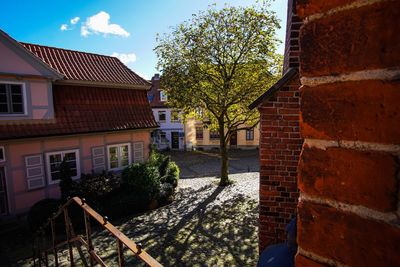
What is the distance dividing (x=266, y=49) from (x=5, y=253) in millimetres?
14092

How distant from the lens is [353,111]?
55 centimetres

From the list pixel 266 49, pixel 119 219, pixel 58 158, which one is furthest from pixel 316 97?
pixel 266 49

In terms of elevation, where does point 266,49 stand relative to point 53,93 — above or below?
above

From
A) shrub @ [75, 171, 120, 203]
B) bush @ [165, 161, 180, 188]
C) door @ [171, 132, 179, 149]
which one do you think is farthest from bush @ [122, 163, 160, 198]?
door @ [171, 132, 179, 149]

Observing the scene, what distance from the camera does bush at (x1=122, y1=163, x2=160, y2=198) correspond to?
12492 millimetres

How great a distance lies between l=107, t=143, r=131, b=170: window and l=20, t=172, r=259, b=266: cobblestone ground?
349cm

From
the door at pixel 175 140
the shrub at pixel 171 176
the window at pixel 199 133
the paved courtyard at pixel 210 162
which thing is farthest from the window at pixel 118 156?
the window at pixel 199 133

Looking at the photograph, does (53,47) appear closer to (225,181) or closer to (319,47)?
(225,181)

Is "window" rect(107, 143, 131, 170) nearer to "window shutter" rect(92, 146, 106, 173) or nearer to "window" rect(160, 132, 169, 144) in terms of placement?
"window shutter" rect(92, 146, 106, 173)

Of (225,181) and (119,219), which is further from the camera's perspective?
(225,181)

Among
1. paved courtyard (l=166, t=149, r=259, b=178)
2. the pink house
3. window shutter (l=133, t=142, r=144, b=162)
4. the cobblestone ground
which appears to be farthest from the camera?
paved courtyard (l=166, t=149, r=259, b=178)

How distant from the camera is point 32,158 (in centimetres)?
1093

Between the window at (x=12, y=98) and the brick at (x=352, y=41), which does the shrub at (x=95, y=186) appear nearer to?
the window at (x=12, y=98)

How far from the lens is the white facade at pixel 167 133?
3166 centimetres
